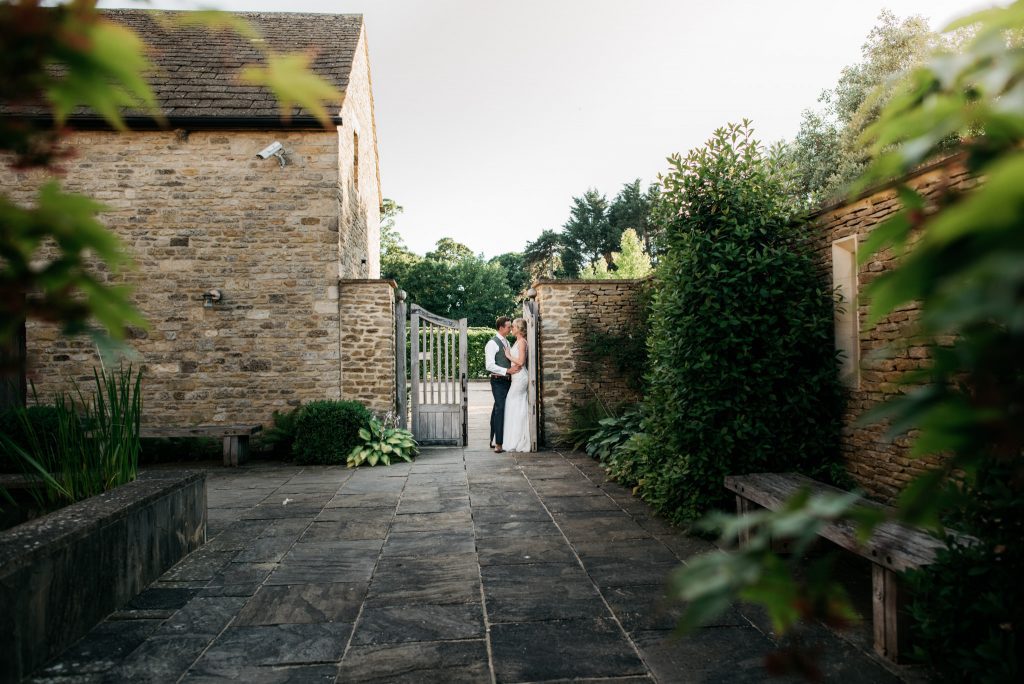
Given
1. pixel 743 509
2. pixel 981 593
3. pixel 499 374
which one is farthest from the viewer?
pixel 499 374

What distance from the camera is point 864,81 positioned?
2216cm

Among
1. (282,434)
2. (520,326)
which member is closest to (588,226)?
(520,326)

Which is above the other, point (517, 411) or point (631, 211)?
point (631, 211)

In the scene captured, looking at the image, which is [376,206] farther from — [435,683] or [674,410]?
[435,683]

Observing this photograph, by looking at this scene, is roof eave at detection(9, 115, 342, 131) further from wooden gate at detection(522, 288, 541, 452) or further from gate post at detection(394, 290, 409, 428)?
wooden gate at detection(522, 288, 541, 452)

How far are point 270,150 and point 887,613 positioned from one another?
29.2 ft

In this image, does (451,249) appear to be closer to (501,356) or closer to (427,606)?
(501,356)

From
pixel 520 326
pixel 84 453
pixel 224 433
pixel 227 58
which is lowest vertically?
pixel 224 433

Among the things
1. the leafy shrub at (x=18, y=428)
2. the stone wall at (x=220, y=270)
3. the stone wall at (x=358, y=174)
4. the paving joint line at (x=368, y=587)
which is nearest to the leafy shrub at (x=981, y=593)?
the paving joint line at (x=368, y=587)

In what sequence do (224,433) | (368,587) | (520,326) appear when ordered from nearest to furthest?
(368,587), (224,433), (520,326)

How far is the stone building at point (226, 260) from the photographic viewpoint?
346 inches

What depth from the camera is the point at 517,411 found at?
9.11m

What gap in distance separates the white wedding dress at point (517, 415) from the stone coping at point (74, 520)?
5221mm

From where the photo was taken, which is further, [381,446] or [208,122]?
[208,122]
